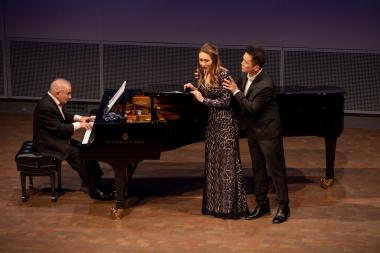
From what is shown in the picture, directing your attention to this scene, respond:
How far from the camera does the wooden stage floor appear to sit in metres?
6.01

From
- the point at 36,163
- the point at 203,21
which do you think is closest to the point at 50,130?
the point at 36,163

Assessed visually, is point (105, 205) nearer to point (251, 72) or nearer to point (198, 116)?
point (198, 116)

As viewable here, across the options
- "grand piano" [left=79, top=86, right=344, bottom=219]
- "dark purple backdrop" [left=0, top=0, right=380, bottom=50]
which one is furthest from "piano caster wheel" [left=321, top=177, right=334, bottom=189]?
"dark purple backdrop" [left=0, top=0, right=380, bottom=50]

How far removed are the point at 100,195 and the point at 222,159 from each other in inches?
49.7

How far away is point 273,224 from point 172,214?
34.6 inches

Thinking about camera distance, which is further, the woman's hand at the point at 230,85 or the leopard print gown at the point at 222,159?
the leopard print gown at the point at 222,159

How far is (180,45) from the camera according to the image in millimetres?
10203

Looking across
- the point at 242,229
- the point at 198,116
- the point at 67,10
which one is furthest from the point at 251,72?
the point at 67,10

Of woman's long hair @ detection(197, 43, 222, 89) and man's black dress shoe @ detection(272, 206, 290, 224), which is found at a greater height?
woman's long hair @ detection(197, 43, 222, 89)

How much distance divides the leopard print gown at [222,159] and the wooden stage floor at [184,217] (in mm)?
133

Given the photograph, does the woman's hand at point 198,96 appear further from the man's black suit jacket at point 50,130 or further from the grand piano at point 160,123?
the man's black suit jacket at point 50,130

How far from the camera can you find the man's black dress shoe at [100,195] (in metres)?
7.03

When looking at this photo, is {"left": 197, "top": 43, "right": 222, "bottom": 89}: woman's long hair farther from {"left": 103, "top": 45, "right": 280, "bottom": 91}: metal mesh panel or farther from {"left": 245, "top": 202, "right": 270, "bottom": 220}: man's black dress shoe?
{"left": 103, "top": 45, "right": 280, "bottom": 91}: metal mesh panel

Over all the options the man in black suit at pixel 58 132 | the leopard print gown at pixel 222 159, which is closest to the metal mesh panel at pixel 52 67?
the man in black suit at pixel 58 132
